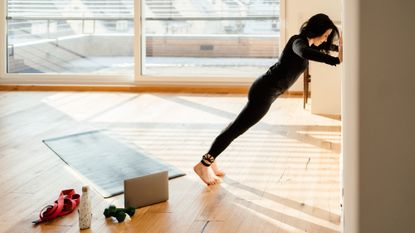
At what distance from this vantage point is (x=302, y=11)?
6461mm

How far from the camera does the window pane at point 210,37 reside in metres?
6.84

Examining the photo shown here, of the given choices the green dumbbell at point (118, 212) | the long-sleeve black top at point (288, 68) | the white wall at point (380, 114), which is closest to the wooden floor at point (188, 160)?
the green dumbbell at point (118, 212)

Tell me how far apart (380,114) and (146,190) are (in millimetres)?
2084

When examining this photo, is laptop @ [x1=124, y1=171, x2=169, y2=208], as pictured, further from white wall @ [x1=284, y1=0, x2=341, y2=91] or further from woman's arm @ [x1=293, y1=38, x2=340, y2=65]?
white wall @ [x1=284, y1=0, x2=341, y2=91]

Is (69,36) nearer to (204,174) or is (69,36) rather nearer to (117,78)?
(117,78)

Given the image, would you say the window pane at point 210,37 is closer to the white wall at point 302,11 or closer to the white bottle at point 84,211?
the white wall at point 302,11

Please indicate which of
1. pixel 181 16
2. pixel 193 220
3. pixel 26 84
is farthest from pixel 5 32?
pixel 193 220

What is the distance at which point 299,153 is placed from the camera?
4121mm

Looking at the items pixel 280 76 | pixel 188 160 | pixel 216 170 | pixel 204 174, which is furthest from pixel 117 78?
pixel 280 76

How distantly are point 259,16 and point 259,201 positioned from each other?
4078 millimetres

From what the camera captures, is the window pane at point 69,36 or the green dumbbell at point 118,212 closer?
the green dumbbell at point 118,212

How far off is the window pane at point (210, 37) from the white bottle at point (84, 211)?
438 centimetres

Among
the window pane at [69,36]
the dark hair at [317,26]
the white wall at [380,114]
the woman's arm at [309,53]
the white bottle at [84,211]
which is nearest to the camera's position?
the white wall at [380,114]

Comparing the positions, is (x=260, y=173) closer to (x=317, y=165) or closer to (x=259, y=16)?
(x=317, y=165)
